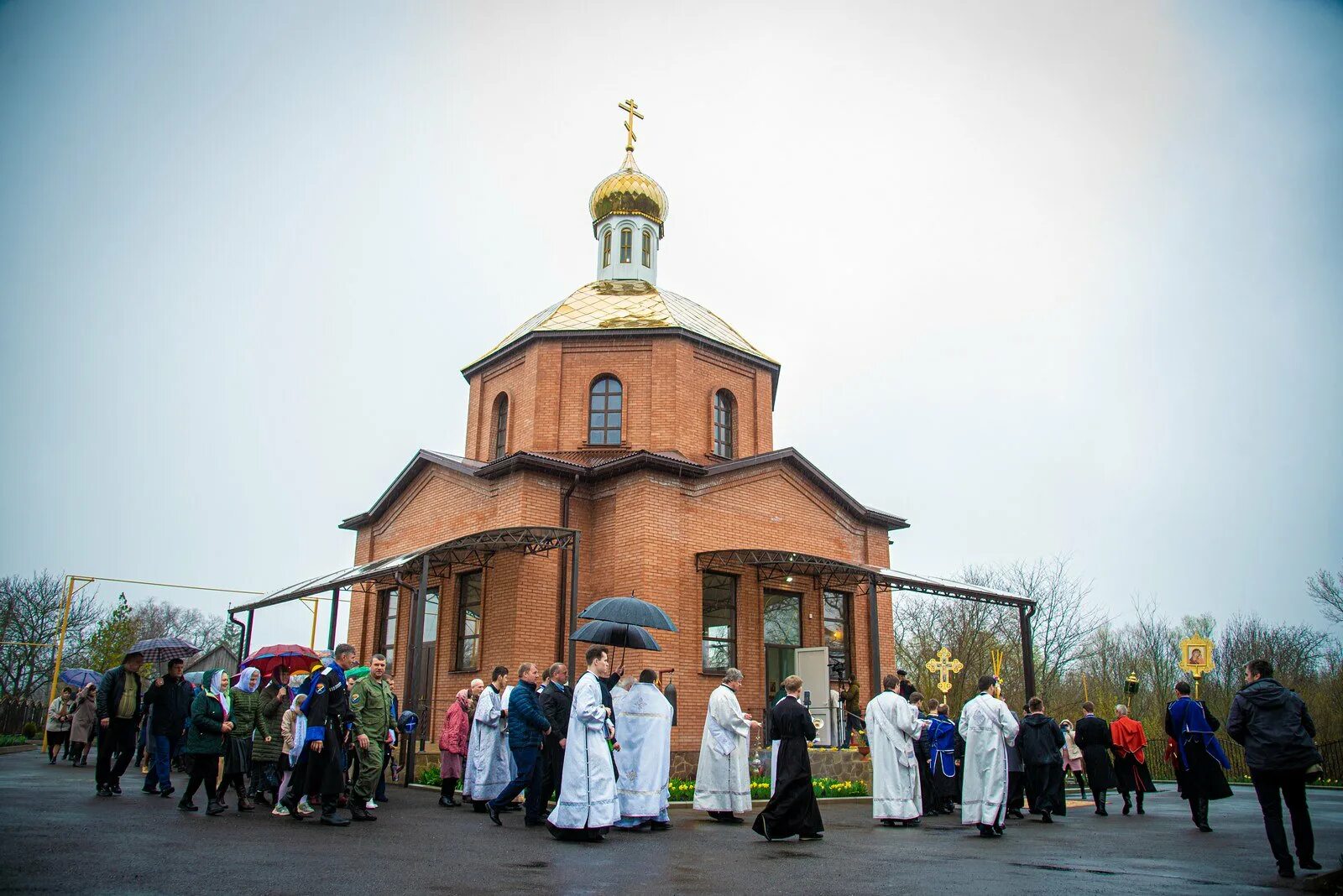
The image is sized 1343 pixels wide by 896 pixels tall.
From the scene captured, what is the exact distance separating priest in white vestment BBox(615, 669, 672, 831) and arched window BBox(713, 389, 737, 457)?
12154 millimetres

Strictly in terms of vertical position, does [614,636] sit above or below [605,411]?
below

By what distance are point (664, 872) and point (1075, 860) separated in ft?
12.1

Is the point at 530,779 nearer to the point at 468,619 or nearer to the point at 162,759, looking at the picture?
the point at 162,759

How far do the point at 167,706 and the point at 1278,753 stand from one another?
11.4 metres

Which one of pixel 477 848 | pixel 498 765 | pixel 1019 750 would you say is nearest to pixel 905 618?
pixel 1019 750

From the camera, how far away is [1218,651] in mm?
43719

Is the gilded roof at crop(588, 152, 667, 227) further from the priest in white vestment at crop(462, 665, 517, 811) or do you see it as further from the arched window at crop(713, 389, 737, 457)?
the priest in white vestment at crop(462, 665, 517, 811)

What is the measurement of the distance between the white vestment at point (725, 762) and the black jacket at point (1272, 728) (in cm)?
497

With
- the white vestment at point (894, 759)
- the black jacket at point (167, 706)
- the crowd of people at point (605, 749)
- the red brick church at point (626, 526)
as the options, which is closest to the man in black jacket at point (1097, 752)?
the crowd of people at point (605, 749)

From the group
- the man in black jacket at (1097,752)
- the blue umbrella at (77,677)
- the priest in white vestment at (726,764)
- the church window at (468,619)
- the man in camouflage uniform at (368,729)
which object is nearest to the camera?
the man in camouflage uniform at (368,729)

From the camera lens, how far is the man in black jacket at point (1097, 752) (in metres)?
13.3

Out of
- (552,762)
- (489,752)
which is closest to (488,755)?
(489,752)

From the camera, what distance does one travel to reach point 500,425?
23141mm

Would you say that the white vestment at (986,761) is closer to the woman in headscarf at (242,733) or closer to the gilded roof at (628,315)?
the woman in headscarf at (242,733)
